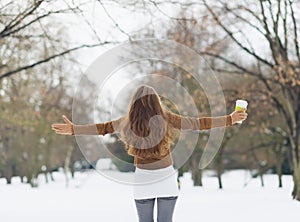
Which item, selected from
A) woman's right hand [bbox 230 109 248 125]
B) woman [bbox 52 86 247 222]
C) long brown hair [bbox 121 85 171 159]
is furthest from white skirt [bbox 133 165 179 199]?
woman's right hand [bbox 230 109 248 125]

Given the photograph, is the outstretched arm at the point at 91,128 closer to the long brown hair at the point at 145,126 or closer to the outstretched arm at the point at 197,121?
the long brown hair at the point at 145,126

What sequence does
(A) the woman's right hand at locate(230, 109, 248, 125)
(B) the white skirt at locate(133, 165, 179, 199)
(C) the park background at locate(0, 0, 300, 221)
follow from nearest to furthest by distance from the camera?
(B) the white skirt at locate(133, 165, 179, 199) < (A) the woman's right hand at locate(230, 109, 248, 125) < (C) the park background at locate(0, 0, 300, 221)

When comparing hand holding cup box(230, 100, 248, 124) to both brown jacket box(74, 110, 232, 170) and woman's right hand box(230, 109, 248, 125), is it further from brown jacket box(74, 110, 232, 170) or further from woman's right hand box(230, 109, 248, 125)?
brown jacket box(74, 110, 232, 170)

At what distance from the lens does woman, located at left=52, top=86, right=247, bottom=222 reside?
4.89m

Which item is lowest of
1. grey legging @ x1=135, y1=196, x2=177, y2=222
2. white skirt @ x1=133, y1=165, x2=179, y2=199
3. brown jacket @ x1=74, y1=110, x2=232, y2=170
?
grey legging @ x1=135, y1=196, x2=177, y2=222

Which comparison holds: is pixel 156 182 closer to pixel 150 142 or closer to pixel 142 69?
pixel 150 142

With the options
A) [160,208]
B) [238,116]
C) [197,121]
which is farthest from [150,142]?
[238,116]

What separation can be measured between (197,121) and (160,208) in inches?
30.9

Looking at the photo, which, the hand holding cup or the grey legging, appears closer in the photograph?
the grey legging

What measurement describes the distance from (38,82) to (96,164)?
21.3 metres

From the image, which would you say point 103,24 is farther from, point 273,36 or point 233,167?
point 233,167

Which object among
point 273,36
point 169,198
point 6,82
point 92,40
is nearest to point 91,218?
Result: point 92,40

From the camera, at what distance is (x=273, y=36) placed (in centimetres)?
1964

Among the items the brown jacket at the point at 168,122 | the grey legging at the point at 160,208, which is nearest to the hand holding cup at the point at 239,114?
the brown jacket at the point at 168,122
